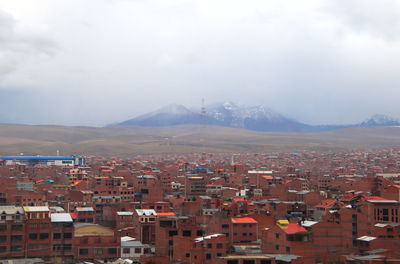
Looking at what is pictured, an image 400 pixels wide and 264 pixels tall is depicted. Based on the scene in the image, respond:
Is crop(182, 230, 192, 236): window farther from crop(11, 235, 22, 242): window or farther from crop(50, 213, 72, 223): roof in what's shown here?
crop(11, 235, 22, 242): window

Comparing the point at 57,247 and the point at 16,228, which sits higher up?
the point at 16,228

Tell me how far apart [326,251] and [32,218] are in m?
15.7

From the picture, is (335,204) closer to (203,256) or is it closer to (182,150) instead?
(203,256)

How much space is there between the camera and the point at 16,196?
149 ft

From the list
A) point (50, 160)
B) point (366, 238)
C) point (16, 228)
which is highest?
point (50, 160)

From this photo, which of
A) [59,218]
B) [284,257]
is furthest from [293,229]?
[59,218]

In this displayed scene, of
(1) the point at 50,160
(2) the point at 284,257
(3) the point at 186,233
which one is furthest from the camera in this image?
(1) the point at 50,160

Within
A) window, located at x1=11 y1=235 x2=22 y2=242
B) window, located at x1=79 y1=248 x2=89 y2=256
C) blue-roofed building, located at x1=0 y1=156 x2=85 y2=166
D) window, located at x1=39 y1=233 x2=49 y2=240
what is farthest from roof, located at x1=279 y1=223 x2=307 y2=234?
blue-roofed building, located at x1=0 y1=156 x2=85 y2=166

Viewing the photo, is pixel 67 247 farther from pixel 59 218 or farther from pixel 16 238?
pixel 16 238

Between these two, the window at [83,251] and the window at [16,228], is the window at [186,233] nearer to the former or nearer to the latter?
the window at [83,251]

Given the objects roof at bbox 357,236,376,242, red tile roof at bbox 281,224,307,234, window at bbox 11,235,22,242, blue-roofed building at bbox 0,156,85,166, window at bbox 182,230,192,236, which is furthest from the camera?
blue-roofed building at bbox 0,156,85,166

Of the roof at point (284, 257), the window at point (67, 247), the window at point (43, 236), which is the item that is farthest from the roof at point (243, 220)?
the window at point (43, 236)

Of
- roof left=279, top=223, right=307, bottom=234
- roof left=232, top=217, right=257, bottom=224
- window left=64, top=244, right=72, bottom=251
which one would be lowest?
window left=64, top=244, right=72, bottom=251

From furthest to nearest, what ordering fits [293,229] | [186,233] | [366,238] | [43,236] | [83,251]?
[186,233] < [83,251] < [43,236] < [366,238] < [293,229]
